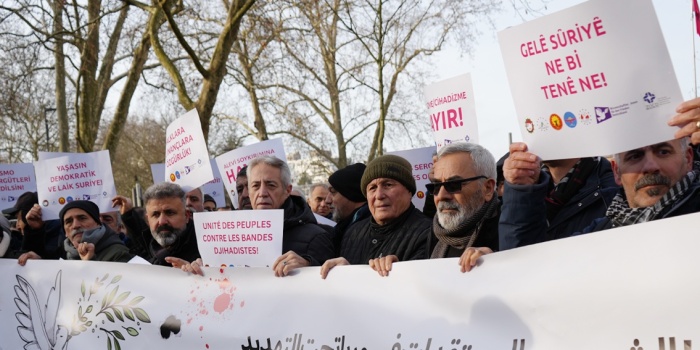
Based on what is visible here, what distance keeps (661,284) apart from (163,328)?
9.38ft

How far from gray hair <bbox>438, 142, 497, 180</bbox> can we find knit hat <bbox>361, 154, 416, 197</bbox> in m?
0.61

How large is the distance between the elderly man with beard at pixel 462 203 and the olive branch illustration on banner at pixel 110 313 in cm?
174

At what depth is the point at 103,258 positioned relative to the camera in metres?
5.71

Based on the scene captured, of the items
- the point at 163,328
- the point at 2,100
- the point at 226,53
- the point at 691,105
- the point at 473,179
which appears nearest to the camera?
the point at 691,105

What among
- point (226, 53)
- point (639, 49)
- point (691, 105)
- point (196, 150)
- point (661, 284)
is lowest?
point (661, 284)

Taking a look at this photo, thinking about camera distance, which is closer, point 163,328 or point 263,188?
point 163,328

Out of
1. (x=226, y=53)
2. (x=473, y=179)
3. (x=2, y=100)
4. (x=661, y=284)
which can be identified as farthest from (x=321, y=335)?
(x=2, y=100)

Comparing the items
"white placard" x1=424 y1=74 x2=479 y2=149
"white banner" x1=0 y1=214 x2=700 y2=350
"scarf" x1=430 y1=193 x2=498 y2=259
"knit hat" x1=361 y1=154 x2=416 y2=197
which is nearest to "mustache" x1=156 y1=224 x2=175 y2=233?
"white banner" x1=0 y1=214 x2=700 y2=350

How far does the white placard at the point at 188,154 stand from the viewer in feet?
18.6

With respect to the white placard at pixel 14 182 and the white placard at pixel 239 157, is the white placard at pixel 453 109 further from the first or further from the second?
the white placard at pixel 14 182

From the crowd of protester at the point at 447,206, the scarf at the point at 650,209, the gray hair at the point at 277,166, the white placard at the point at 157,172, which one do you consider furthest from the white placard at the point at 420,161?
the scarf at the point at 650,209

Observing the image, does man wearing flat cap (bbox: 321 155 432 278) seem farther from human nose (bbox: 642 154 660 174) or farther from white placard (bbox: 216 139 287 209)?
white placard (bbox: 216 139 287 209)

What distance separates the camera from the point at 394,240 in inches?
175

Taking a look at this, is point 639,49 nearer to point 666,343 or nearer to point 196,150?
point 666,343
